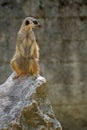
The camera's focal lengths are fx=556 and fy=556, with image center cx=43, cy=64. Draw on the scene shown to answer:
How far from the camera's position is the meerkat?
270 inches

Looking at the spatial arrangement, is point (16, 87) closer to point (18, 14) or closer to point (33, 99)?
point (33, 99)

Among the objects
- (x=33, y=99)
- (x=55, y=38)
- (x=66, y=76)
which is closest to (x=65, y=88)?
(x=66, y=76)

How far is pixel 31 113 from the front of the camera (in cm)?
616

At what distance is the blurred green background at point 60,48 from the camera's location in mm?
10125

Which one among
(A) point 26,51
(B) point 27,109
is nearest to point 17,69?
(A) point 26,51

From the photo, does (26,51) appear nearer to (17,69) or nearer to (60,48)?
(17,69)

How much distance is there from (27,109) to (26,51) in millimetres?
1055

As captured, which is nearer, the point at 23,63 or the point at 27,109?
the point at 27,109

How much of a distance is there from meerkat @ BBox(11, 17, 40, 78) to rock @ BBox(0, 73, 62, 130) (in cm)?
35

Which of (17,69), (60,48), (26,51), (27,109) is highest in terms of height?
(26,51)

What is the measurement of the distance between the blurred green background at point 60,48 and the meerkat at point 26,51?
3126 mm

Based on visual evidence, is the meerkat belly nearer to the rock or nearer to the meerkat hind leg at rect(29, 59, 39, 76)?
the meerkat hind leg at rect(29, 59, 39, 76)

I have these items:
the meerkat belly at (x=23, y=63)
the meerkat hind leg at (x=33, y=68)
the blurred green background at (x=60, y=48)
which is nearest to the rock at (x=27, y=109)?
the meerkat hind leg at (x=33, y=68)

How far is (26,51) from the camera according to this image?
6930mm
